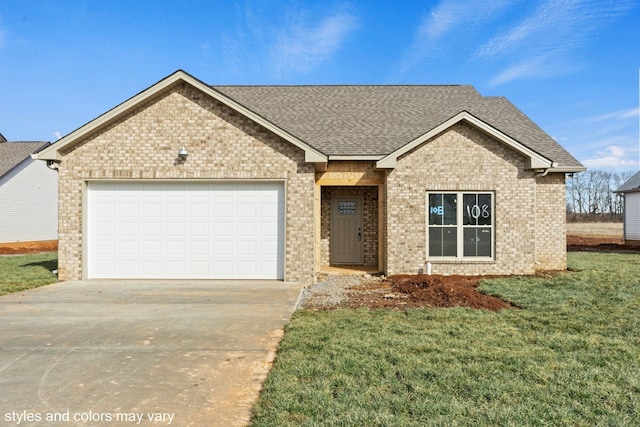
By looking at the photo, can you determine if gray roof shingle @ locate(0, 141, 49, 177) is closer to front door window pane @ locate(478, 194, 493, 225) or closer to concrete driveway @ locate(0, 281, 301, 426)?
concrete driveway @ locate(0, 281, 301, 426)

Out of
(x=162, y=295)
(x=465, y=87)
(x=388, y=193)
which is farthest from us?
(x=465, y=87)

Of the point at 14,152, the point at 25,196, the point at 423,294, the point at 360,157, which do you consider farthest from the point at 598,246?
the point at 14,152

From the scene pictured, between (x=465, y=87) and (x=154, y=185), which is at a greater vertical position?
(x=465, y=87)

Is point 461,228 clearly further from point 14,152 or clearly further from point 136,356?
point 14,152

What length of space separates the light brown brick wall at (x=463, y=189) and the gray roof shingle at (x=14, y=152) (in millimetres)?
26239

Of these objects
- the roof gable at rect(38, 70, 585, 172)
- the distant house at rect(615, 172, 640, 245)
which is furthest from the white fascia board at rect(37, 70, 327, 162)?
the distant house at rect(615, 172, 640, 245)

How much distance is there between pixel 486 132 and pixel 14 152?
30.8 m

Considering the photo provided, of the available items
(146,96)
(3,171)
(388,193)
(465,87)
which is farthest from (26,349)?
(3,171)

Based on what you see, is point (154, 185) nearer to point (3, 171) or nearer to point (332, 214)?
point (332, 214)

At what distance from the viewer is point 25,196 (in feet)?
89.2

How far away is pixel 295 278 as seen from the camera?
11.3m

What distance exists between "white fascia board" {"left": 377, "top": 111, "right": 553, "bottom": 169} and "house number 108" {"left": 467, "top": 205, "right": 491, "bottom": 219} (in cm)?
176

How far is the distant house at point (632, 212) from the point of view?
26.8 metres

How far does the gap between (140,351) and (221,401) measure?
6.69ft
